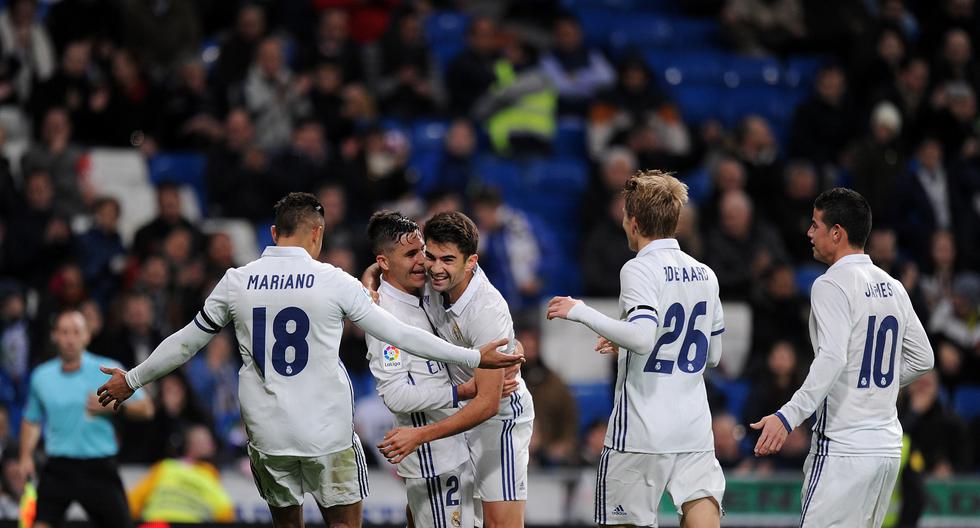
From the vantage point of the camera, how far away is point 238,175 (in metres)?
13.0

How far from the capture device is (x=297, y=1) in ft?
49.4

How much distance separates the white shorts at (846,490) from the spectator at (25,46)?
938 centimetres

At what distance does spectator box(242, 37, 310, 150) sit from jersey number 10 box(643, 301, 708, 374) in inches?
308

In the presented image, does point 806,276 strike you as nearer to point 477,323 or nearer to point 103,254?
point 103,254

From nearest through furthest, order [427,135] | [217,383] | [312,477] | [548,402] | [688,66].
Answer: [312,477] < [217,383] < [548,402] < [427,135] < [688,66]

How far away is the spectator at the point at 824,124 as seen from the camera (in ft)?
49.3

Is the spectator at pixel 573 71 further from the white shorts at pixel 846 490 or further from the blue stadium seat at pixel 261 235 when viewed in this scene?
the white shorts at pixel 846 490

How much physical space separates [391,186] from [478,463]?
21.2 ft

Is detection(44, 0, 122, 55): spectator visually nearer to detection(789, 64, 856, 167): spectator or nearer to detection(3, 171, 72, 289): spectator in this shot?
detection(3, 171, 72, 289): spectator

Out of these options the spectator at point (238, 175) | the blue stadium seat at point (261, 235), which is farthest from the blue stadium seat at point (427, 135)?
the blue stadium seat at point (261, 235)

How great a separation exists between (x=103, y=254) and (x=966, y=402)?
7846mm

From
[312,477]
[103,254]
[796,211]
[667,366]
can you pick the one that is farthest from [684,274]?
[796,211]

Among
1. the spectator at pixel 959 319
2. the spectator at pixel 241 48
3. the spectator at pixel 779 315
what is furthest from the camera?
the spectator at pixel 241 48

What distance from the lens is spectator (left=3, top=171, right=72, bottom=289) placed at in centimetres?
1207
